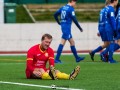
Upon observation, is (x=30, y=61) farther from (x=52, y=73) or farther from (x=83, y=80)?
(x=83, y=80)

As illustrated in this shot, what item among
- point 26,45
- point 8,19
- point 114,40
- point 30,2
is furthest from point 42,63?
point 30,2

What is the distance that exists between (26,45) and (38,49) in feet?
55.6

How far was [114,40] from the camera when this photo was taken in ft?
73.3

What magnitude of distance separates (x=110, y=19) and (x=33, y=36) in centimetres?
1070

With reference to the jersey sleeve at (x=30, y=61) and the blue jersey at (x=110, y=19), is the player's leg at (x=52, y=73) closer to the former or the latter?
the jersey sleeve at (x=30, y=61)

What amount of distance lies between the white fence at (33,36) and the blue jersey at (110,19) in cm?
991

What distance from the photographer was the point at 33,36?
104 ft

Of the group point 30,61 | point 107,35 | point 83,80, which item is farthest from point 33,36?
point 83,80

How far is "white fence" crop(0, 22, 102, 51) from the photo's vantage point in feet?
103

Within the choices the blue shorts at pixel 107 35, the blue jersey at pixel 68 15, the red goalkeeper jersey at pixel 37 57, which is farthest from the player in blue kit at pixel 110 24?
the red goalkeeper jersey at pixel 37 57

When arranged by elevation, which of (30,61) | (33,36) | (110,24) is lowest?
(33,36)

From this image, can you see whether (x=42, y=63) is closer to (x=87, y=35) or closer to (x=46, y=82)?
(x=46, y=82)

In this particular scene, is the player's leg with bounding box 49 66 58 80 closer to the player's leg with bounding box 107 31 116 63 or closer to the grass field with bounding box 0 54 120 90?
the grass field with bounding box 0 54 120 90

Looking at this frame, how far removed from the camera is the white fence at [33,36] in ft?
103
